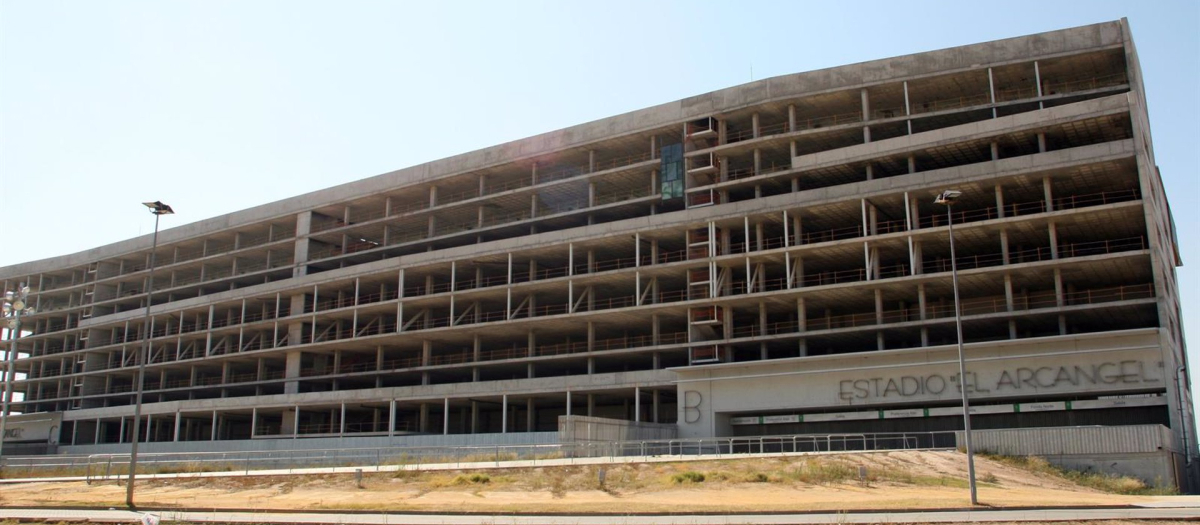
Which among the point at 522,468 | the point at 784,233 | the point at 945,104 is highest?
the point at 945,104

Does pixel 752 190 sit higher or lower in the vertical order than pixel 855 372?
higher

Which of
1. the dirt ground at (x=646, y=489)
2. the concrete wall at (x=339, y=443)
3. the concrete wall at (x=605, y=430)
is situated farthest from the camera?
the concrete wall at (x=339, y=443)

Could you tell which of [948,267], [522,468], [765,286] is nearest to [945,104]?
[948,267]

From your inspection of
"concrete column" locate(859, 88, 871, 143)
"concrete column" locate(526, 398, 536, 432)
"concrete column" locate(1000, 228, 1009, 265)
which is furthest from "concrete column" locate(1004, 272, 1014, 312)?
"concrete column" locate(526, 398, 536, 432)

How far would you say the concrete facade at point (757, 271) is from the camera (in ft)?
158

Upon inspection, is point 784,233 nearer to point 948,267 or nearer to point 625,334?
point 948,267

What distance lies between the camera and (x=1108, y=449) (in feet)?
125

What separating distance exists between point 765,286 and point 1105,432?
22.8m

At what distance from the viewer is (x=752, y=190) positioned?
60875mm

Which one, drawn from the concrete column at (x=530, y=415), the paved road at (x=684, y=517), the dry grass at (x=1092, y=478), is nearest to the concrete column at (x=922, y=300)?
the dry grass at (x=1092, y=478)

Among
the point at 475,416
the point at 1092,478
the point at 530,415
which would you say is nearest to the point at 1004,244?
the point at 1092,478

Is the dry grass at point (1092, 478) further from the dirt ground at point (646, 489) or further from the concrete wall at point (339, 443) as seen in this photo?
the concrete wall at point (339, 443)

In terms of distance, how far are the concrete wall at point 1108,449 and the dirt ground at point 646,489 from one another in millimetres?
2506

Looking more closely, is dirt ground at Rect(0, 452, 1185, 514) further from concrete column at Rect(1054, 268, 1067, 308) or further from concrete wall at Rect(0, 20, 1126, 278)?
concrete wall at Rect(0, 20, 1126, 278)
